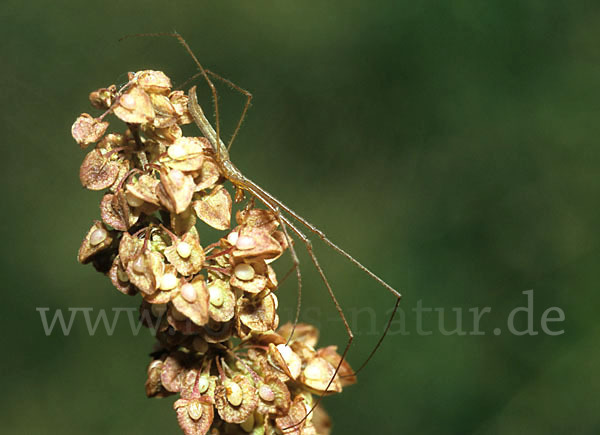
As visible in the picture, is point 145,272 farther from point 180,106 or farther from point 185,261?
point 180,106

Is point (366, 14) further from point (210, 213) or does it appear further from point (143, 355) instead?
point (210, 213)

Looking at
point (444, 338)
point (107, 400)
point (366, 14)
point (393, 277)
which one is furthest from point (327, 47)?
point (107, 400)

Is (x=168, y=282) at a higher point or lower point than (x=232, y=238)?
lower

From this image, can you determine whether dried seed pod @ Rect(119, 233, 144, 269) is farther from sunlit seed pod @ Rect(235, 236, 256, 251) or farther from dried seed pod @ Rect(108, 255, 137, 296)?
sunlit seed pod @ Rect(235, 236, 256, 251)

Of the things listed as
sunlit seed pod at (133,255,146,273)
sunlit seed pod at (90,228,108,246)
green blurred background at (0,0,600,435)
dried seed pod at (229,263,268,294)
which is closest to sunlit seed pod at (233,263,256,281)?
dried seed pod at (229,263,268,294)

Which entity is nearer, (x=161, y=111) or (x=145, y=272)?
(x=145, y=272)

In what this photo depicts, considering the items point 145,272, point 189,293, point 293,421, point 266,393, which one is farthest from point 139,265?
point 293,421
